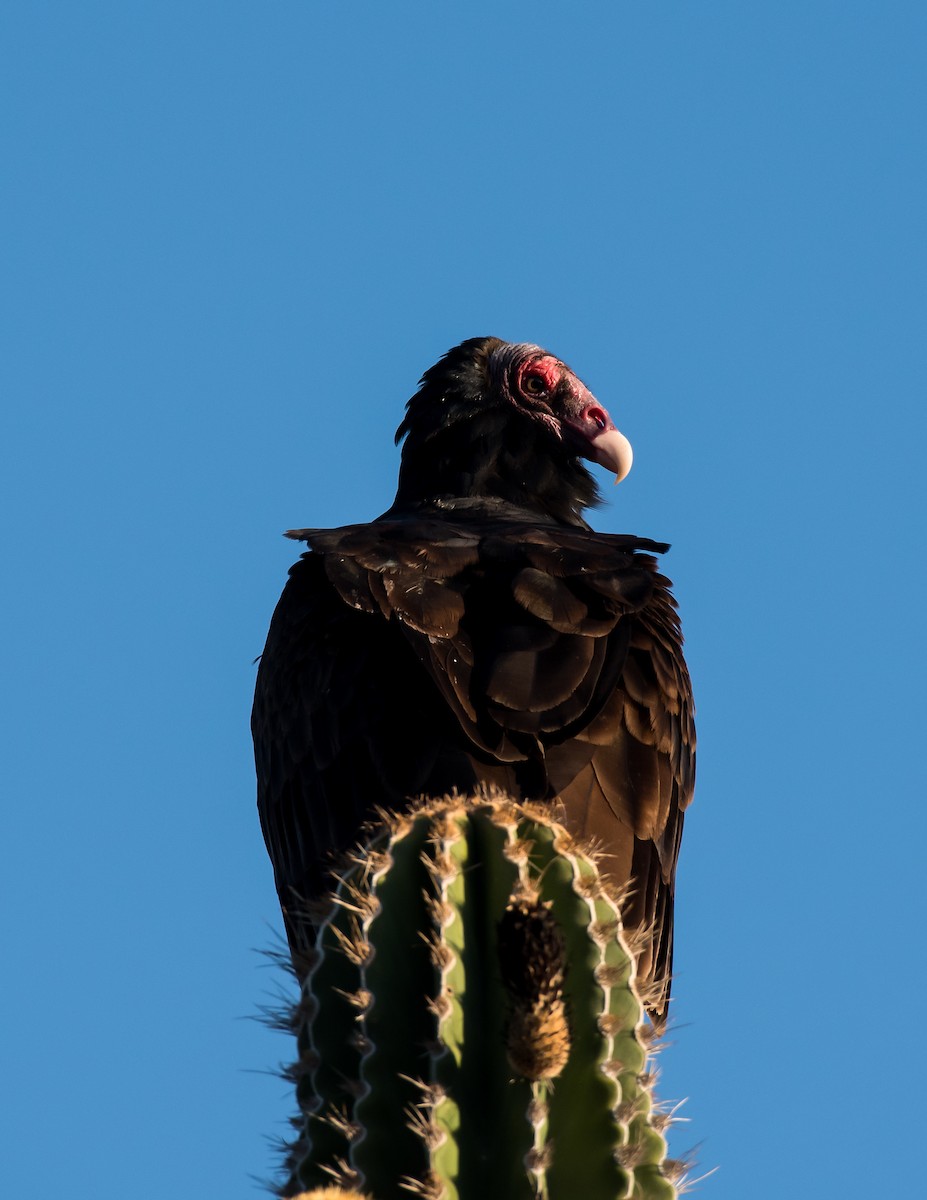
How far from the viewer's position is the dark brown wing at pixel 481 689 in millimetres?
4793

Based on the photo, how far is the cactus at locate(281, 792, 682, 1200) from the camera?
3002mm

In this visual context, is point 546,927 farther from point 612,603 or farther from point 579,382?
point 579,382

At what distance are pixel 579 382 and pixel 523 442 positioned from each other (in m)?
0.43

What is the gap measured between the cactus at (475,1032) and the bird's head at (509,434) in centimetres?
391

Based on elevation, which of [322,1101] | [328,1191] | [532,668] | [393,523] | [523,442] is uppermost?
[523,442]

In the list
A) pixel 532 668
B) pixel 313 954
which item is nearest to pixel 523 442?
pixel 532 668

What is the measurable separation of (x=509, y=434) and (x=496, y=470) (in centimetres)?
20

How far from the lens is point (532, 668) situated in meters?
4.82

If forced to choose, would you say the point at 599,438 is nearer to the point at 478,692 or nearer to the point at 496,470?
the point at 496,470

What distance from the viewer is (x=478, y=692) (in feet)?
15.7

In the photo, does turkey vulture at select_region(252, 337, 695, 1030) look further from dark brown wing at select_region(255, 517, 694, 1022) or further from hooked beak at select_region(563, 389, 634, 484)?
hooked beak at select_region(563, 389, 634, 484)

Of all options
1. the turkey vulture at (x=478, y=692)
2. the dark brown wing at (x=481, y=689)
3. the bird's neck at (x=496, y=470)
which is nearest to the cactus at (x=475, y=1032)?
the turkey vulture at (x=478, y=692)

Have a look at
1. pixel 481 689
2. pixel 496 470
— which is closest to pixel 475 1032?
pixel 481 689

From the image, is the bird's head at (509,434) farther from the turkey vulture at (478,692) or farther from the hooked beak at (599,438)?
the turkey vulture at (478,692)
